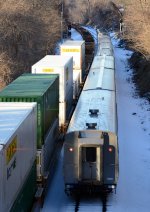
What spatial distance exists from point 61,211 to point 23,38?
28.1m

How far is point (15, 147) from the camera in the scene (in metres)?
9.11

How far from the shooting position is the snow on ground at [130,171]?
45.0ft

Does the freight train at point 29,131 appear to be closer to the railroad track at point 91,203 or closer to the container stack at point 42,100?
the container stack at point 42,100

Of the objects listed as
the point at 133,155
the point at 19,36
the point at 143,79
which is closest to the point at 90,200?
the point at 133,155

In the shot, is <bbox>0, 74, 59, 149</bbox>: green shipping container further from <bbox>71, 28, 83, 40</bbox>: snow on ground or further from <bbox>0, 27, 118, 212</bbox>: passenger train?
<bbox>71, 28, 83, 40</bbox>: snow on ground

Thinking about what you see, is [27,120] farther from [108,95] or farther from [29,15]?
[29,15]

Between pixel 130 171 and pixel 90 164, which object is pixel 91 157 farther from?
pixel 130 171

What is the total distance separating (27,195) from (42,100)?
317 centimetres

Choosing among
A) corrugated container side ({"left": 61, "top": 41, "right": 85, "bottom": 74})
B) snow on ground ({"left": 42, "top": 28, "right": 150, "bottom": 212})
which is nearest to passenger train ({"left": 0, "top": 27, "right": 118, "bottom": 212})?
snow on ground ({"left": 42, "top": 28, "right": 150, "bottom": 212})

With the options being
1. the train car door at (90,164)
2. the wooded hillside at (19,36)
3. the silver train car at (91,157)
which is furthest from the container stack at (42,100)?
the wooded hillside at (19,36)

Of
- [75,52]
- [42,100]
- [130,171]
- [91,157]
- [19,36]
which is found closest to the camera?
[42,100]

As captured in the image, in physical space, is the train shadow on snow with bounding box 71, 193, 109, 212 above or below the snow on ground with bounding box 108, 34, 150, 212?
above

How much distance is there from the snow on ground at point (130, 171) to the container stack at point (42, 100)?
99cm

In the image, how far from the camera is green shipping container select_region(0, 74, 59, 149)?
1288cm
